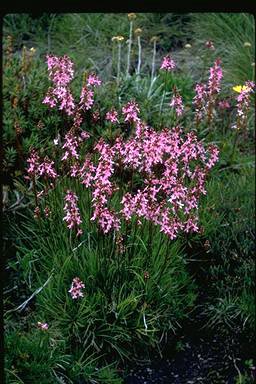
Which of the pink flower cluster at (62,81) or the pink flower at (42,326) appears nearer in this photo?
the pink flower at (42,326)

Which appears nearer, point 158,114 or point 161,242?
point 161,242

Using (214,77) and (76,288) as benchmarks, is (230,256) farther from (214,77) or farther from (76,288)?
(214,77)

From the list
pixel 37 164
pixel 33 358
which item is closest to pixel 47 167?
pixel 37 164

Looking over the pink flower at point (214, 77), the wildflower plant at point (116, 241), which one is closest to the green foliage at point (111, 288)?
the wildflower plant at point (116, 241)

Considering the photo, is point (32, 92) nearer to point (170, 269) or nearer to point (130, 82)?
point (130, 82)

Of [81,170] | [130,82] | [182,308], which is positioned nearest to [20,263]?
[81,170]

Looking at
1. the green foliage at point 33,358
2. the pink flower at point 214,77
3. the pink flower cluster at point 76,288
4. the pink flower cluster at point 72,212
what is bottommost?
the green foliage at point 33,358

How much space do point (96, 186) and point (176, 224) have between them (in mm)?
338

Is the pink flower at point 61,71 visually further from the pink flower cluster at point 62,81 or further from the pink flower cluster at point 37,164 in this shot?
the pink flower cluster at point 37,164

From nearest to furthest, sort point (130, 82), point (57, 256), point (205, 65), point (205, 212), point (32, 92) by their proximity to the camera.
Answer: point (57, 256), point (205, 212), point (32, 92), point (130, 82), point (205, 65)

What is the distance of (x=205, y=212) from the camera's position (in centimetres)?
301

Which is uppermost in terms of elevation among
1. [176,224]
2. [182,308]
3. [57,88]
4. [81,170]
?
[57,88]

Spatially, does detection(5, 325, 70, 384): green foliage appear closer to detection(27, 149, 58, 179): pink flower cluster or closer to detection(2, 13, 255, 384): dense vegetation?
detection(2, 13, 255, 384): dense vegetation

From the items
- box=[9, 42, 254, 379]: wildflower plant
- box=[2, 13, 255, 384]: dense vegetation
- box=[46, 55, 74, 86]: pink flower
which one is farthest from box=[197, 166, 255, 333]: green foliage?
box=[46, 55, 74, 86]: pink flower
